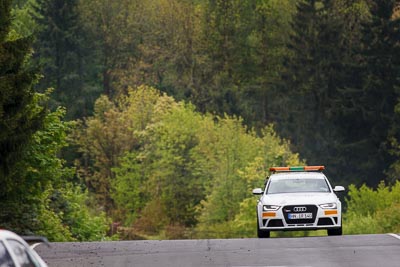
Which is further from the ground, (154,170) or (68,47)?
(68,47)

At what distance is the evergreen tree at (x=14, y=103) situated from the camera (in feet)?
104

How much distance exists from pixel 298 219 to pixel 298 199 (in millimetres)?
478

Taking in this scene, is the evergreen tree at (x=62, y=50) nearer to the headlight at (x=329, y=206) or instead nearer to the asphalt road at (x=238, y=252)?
the headlight at (x=329, y=206)

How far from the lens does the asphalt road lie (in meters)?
21.8

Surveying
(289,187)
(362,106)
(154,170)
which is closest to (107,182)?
(154,170)

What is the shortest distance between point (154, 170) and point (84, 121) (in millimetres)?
9057

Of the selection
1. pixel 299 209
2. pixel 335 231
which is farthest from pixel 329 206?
pixel 335 231

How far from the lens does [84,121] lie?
328 feet

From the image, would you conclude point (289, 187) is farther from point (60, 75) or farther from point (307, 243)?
point (60, 75)

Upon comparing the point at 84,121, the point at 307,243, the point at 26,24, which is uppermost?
the point at 26,24

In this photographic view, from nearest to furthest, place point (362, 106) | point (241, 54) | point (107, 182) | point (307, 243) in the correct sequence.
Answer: point (307, 243) < point (362, 106) < point (107, 182) < point (241, 54)

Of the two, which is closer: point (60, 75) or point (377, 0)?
point (377, 0)

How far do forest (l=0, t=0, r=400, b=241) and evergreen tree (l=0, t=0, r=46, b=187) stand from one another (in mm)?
46542

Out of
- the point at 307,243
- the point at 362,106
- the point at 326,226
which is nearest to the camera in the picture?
the point at 307,243
